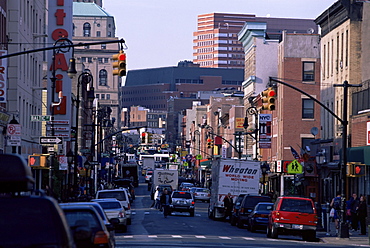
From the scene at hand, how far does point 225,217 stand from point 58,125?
A: 1125cm

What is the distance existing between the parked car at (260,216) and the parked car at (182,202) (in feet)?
48.3

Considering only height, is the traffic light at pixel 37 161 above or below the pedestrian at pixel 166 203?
above

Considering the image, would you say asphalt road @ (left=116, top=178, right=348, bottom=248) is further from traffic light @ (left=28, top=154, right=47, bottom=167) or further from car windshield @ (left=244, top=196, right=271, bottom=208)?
traffic light @ (left=28, top=154, right=47, bottom=167)

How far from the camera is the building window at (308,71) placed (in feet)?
260

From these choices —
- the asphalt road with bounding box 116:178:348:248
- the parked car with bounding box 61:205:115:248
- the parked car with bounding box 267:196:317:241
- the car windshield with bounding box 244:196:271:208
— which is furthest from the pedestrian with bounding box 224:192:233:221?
the parked car with bounding box 61:205:115:248

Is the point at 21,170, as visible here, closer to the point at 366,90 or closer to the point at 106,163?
the point at 366,90

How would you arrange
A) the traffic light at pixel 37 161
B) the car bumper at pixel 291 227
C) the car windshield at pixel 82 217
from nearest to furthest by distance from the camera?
the car windshield at pixel 82 217 → the car bumper at pixel 291 227 → the traffic light at pixel 37 161

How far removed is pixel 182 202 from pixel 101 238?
128ft

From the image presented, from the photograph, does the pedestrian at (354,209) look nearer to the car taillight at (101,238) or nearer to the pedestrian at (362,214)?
the pedestrian at (362,214)

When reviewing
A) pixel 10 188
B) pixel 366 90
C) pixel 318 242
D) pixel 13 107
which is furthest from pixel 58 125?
pixel 10 188

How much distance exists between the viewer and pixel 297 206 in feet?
109

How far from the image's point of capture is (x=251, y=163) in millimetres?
48938

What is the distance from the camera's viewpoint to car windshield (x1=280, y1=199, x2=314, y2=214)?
33.1m

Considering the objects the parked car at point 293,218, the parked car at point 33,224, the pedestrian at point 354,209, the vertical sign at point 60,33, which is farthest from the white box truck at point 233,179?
the parked car at point 33,224
